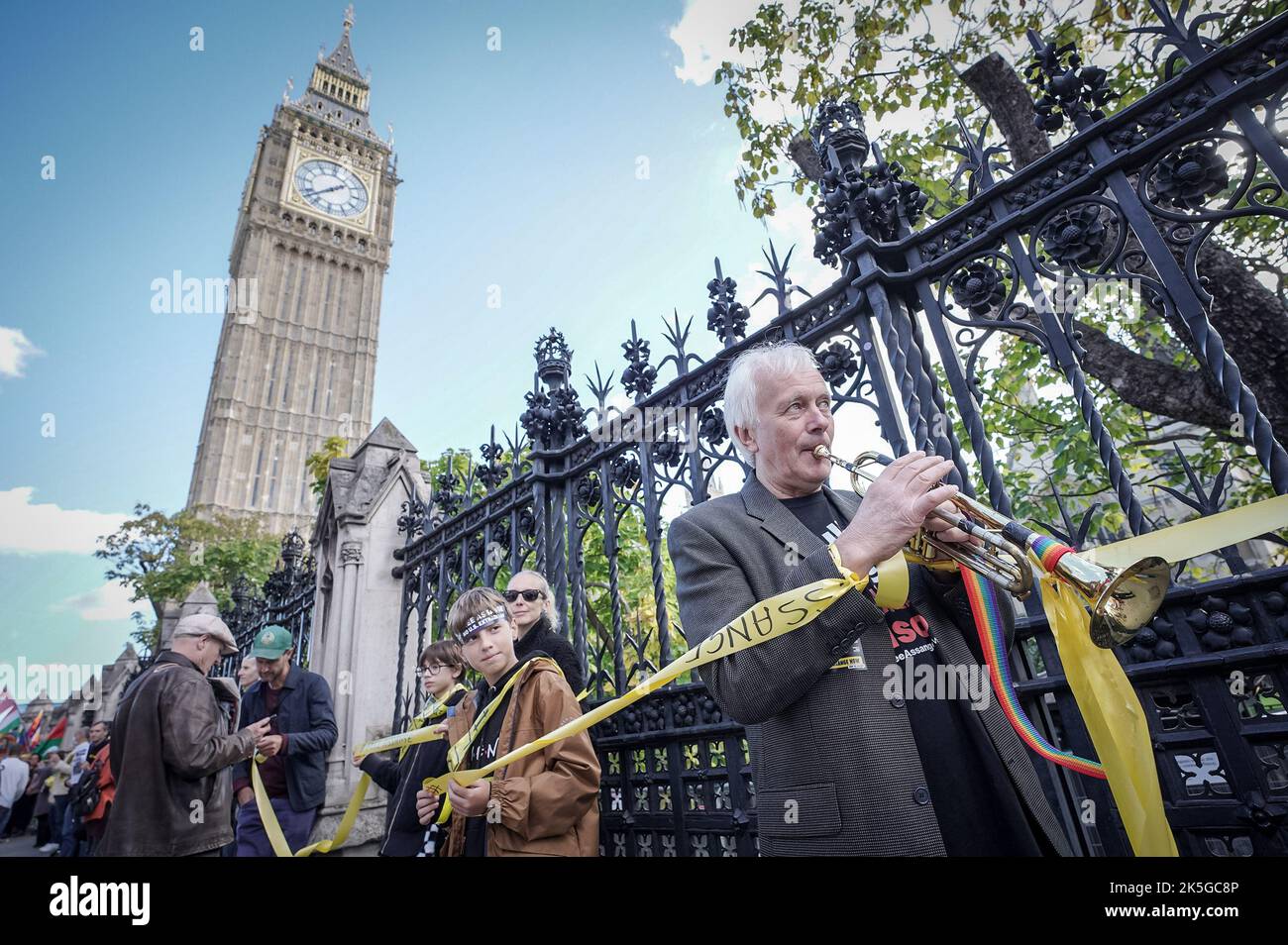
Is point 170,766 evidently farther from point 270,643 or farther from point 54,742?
point 54,742

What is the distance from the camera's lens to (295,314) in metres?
67.9

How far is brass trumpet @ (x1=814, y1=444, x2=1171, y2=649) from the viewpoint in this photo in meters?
1.48

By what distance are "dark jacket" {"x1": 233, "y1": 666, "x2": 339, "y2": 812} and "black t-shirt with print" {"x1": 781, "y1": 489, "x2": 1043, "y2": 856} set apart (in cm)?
478

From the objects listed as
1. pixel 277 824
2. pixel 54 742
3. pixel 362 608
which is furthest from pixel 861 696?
pixel 54 742

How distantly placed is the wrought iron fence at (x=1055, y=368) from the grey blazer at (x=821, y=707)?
0.56 metres

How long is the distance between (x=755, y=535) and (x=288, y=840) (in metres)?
4.95

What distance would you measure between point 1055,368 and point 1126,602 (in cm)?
164

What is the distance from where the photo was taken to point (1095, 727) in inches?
59.5

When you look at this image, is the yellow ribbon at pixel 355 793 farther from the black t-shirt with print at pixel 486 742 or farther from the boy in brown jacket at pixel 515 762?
the black t-shirt with print at pixel 486 742

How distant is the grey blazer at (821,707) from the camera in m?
1.54
